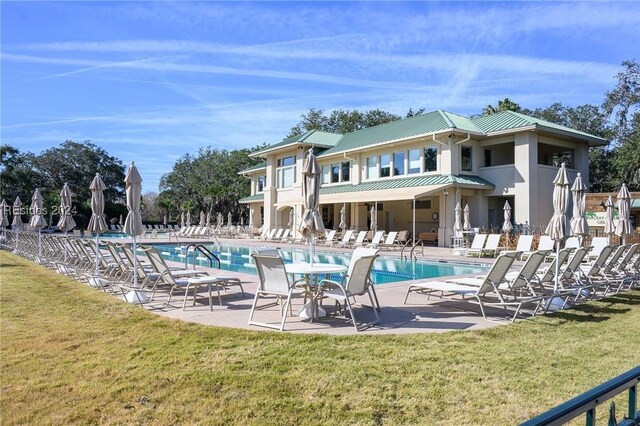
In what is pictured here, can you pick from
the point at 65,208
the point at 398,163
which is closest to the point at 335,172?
the point at 398,163

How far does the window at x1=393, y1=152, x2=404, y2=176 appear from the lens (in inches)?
1150

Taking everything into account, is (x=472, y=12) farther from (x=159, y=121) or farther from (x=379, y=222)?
(x=159, y=121)

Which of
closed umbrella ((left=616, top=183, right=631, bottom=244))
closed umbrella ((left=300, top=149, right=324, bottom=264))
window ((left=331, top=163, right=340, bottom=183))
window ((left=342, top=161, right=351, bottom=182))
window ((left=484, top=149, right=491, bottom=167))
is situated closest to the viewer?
closed umbrella ((left=300, top=149, right=324, bottom=264))

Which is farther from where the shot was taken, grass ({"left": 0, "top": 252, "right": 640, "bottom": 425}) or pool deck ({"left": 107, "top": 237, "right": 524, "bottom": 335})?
pool deck ({"left": 107, "top": 237, "right": 524, "bottom": 335})

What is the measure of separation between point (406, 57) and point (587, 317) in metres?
14.7

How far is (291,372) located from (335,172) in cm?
3023

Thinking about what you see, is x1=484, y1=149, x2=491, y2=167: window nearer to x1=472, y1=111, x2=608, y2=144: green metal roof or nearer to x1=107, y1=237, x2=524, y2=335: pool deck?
x1=472, y1=111, x2=608, y2=144: green metal roof

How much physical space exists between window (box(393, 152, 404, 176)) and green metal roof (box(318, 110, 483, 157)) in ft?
4.27

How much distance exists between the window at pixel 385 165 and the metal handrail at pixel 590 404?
1101 inches

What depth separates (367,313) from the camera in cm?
777

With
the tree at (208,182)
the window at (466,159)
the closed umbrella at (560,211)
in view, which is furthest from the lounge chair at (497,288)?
the tree at (208,182)

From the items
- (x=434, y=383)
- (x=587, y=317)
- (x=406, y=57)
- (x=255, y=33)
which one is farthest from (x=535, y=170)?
(x=434, y=383)

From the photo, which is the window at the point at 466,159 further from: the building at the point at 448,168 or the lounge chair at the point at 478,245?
the lounge chair at the point at 478,245

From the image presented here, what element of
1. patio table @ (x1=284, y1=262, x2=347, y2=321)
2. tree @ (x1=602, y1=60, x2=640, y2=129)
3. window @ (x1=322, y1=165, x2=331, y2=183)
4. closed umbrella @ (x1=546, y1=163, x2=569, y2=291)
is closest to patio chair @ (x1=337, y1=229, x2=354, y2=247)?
window @ (x1=322, y1=165, x2=331, y2=183)
